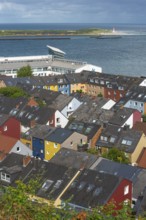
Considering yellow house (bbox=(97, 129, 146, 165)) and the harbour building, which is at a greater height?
the harbour building

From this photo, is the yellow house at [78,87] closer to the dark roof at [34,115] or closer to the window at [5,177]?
the dark roof at [34,115]

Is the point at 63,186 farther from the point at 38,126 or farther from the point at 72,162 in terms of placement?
the point at 38,126

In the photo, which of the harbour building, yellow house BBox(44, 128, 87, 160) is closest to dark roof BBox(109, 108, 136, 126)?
yellow house BBox(44, 128, 87, 160)

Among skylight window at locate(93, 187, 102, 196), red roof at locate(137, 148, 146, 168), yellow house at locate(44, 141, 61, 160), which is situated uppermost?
skylight window at locate(93, 187, 102, 196)

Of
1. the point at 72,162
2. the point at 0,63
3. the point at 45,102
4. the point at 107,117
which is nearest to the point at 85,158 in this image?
the point at 72,162

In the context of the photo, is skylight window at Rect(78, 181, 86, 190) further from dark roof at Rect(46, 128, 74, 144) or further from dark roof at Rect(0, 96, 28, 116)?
dark roof at Rect(0, 96, 28, 116)
